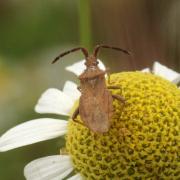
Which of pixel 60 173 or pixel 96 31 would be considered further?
pixel 96 31

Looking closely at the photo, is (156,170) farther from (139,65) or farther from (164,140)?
(139,65)

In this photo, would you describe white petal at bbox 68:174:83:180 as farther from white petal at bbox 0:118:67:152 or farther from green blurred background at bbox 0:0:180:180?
green blurred background at bbox 0:0:180:180

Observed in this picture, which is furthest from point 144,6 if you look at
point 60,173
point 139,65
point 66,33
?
point 60,173

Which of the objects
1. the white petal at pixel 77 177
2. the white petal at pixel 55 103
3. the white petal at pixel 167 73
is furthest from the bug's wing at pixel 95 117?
the white petal at pixel 167 73

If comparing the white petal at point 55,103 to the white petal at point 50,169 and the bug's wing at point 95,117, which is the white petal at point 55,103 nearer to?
the white petal at point 50,169

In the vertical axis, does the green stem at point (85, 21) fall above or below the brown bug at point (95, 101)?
above

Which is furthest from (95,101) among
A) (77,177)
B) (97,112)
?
(77,177)
